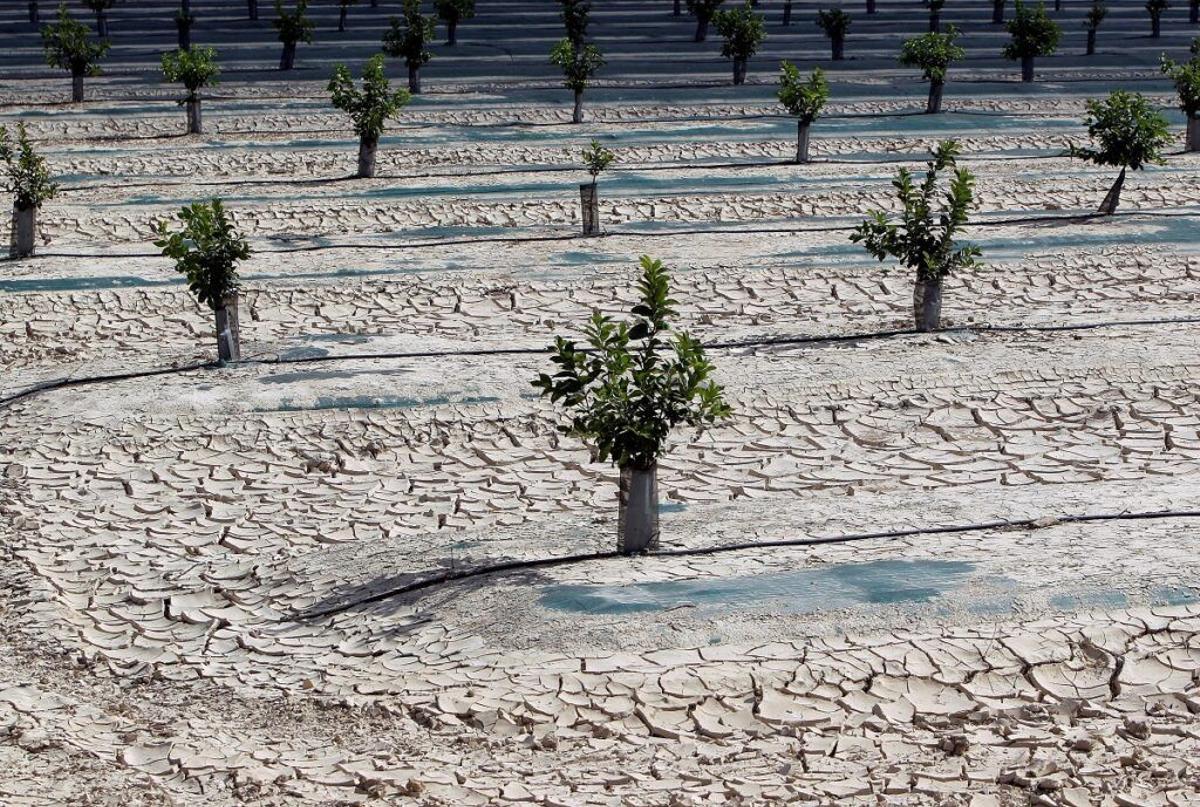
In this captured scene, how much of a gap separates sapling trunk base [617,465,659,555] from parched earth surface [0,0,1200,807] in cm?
11

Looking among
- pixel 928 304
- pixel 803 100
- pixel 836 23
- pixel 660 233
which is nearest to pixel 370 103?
pixel 660 233

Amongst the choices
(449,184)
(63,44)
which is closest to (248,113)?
(63,44)

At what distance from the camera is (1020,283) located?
589 inches

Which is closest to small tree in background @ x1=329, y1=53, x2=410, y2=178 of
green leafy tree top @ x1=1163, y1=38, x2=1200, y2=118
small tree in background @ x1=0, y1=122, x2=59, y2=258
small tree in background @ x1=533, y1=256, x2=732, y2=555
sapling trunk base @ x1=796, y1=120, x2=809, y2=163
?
small tree in background @ x1=0, y1=122, x2=59, y2=258

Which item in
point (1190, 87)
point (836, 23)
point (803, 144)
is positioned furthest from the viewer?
point (836, 23)

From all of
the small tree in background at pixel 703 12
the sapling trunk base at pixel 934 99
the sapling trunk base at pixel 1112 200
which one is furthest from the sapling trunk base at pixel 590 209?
the small tree in background at pixel 703 12

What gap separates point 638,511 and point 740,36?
19496 mm

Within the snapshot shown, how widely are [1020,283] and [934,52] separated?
10.2 meters

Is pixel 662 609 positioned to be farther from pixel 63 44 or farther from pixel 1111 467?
pixel 63 44

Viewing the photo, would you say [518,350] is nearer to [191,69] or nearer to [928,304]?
[928,304]

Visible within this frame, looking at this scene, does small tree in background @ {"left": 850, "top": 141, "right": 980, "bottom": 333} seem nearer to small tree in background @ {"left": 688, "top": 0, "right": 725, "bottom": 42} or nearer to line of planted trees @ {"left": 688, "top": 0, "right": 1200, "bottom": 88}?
line of planted trees @ {"left": 688, "top": 0, "right": 1200, "bottom": 88}

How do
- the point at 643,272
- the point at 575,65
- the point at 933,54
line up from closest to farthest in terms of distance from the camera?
the point at 643,272 < the point at 933,54 < the point at 575,65

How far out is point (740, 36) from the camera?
27094mm

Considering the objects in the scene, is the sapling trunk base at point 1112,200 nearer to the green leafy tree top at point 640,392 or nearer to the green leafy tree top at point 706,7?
the green leafy tree top at point 640,392
